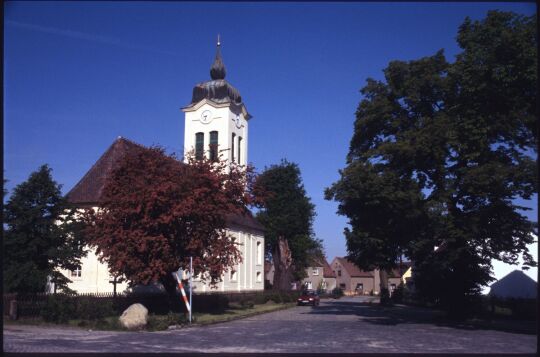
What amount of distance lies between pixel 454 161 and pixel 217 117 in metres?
29.2

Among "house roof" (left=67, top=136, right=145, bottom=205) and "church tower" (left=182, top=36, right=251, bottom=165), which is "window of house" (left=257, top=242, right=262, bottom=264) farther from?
"house roof" (left=67, top=136, right=145, bottom=205)

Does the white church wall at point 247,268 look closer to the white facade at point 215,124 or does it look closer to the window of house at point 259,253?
the window of house at point 259,253

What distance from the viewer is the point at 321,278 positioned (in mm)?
113688

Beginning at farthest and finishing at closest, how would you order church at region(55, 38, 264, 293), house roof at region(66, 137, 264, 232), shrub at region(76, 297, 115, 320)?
church at region(55, 38, 264, 293) → house roof at region(66, 137, 264, 232) → shrub at region(76, 297, 115, 320)

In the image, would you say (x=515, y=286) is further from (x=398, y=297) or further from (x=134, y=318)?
(x=134, y=318)

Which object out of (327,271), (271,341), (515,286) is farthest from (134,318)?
(327,271)

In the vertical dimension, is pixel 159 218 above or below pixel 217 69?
below

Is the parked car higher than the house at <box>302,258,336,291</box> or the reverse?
higher

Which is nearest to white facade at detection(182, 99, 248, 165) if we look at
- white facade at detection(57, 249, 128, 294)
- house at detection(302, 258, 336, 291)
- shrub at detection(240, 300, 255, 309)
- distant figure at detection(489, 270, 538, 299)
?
shrub at detection(240, 300, 255, 309)

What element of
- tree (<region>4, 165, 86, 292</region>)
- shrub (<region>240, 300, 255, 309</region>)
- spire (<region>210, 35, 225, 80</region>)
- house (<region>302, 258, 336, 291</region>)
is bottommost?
house (<region>302, 258, 336, 291</region>)

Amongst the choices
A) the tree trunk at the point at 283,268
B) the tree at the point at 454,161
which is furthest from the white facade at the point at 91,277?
the tree trunk at the point at 283,268

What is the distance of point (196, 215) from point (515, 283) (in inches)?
1170

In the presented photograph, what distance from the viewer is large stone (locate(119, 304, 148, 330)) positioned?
21922 mm

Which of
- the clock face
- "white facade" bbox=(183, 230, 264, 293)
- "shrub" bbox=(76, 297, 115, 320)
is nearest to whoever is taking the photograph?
"shrub" bbox=(76, 297, 115, 320)
